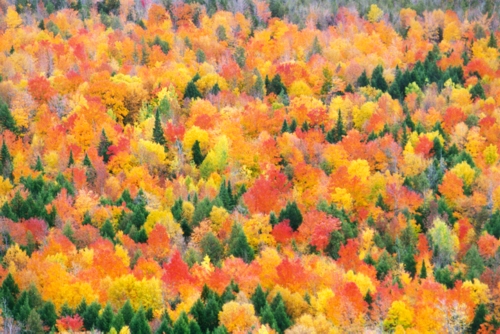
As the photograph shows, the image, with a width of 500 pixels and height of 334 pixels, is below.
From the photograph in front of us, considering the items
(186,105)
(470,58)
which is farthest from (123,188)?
(470,58)

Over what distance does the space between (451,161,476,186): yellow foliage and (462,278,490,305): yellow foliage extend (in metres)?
28.0

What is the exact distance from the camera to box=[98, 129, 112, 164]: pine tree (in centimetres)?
11356

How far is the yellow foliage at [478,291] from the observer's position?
3073 inches

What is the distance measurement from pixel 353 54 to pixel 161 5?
43074mm

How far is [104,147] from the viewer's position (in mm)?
114500

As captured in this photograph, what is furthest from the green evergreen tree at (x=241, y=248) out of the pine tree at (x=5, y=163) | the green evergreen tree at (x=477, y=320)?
the pine tree at (x=5, y=163)

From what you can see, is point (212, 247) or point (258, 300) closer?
point (258, 300)

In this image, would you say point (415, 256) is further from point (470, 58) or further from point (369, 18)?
point (369, 18)

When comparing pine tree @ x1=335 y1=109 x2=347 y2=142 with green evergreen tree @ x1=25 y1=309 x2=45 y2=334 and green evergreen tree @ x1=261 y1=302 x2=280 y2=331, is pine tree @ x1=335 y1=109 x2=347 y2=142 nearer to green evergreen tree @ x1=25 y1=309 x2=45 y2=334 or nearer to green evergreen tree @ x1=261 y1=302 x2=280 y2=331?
green evergreen tree @ x1=261 y1=302 x2=280 y2=331

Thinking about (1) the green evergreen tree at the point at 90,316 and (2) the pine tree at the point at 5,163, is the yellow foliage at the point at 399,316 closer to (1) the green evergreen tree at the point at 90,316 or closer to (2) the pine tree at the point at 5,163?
(1) the green evergreen tree at the point at 90,316

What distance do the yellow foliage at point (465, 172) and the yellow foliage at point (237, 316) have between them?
143ft

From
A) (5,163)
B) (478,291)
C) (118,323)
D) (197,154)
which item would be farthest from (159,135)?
(478,291)

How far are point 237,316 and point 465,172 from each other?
46.5 meters

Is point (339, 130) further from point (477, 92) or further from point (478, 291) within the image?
point (478, 291)
